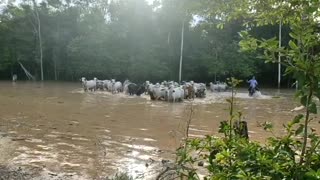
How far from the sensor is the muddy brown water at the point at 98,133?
6.67m

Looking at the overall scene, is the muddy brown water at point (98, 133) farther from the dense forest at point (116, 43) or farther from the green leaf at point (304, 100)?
the dense forest at point (116, 43)

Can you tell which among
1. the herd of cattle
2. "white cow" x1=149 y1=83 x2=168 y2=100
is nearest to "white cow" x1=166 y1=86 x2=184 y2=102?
the herd of cattle

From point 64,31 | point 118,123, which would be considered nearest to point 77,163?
point 118,123

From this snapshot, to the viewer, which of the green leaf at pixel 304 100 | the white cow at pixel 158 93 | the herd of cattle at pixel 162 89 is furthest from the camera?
the white cow at pixel 158 93

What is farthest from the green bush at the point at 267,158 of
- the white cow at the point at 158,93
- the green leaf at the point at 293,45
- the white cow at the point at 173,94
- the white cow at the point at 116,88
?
the white cow at the point at 116,88

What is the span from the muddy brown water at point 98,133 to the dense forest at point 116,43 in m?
19.6

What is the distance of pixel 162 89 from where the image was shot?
63.1 feet

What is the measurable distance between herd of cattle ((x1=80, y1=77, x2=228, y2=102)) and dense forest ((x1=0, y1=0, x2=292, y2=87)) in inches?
366

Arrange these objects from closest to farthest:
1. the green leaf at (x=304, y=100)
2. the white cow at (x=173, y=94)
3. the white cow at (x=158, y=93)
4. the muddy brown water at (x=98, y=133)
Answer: the green leaf at (x=304, y=100)
the muddy brown water at (x=98, y=133)
the white cow at (x=173, y=94)
the white cow at (x=158, y=93)

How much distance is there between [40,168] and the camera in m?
6.28

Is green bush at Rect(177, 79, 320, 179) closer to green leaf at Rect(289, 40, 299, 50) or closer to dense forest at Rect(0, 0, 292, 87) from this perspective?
green leaf at Rect(289, 40, 299, 50)

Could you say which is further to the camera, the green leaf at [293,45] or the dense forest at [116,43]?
the dense forest at [116,43]

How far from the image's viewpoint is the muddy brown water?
21.9ft

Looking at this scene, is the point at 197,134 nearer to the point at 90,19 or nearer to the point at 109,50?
the point at 109,50
